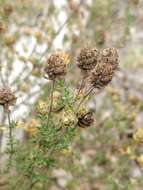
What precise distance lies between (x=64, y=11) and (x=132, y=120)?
1.87 meters

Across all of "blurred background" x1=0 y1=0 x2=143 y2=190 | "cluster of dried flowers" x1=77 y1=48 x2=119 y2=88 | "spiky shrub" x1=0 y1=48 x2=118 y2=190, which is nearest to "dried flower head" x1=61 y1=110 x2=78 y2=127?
"spiky shrub" x1=0 y1=48 x2=118 y2=190

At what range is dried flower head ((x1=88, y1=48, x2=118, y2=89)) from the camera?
1838 millimetres

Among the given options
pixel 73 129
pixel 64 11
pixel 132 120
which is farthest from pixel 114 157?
pixel 73 129

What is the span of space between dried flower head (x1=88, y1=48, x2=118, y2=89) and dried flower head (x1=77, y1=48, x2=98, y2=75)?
1.4 inches

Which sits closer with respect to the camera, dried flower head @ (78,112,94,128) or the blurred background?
dried flower head @ (78,112,94,128)

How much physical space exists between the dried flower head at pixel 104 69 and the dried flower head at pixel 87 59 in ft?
0.11

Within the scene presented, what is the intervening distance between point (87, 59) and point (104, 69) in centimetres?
11

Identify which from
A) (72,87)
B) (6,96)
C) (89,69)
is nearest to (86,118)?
(89,69)

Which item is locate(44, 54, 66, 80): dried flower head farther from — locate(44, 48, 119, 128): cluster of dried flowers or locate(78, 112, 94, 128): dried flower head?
locate(78, 112, 94, 128): dried flower head

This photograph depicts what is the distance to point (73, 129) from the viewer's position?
2.01 m

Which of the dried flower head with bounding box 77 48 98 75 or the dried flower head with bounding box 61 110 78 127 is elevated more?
the dried flower head with bounding box 77 48 98 75

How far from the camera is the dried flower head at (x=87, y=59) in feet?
6.27

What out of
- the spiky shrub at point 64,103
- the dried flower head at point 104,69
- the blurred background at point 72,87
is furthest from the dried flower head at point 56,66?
the blurred background at point 72,87

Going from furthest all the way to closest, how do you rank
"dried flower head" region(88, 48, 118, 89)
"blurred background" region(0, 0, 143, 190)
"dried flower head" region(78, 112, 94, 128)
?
"blurred background" region(0, 0, 143, 190) → "dried flower head" region(78, 112, 94, 128) → "dried flower head" region(88, 48, 118, 89)
